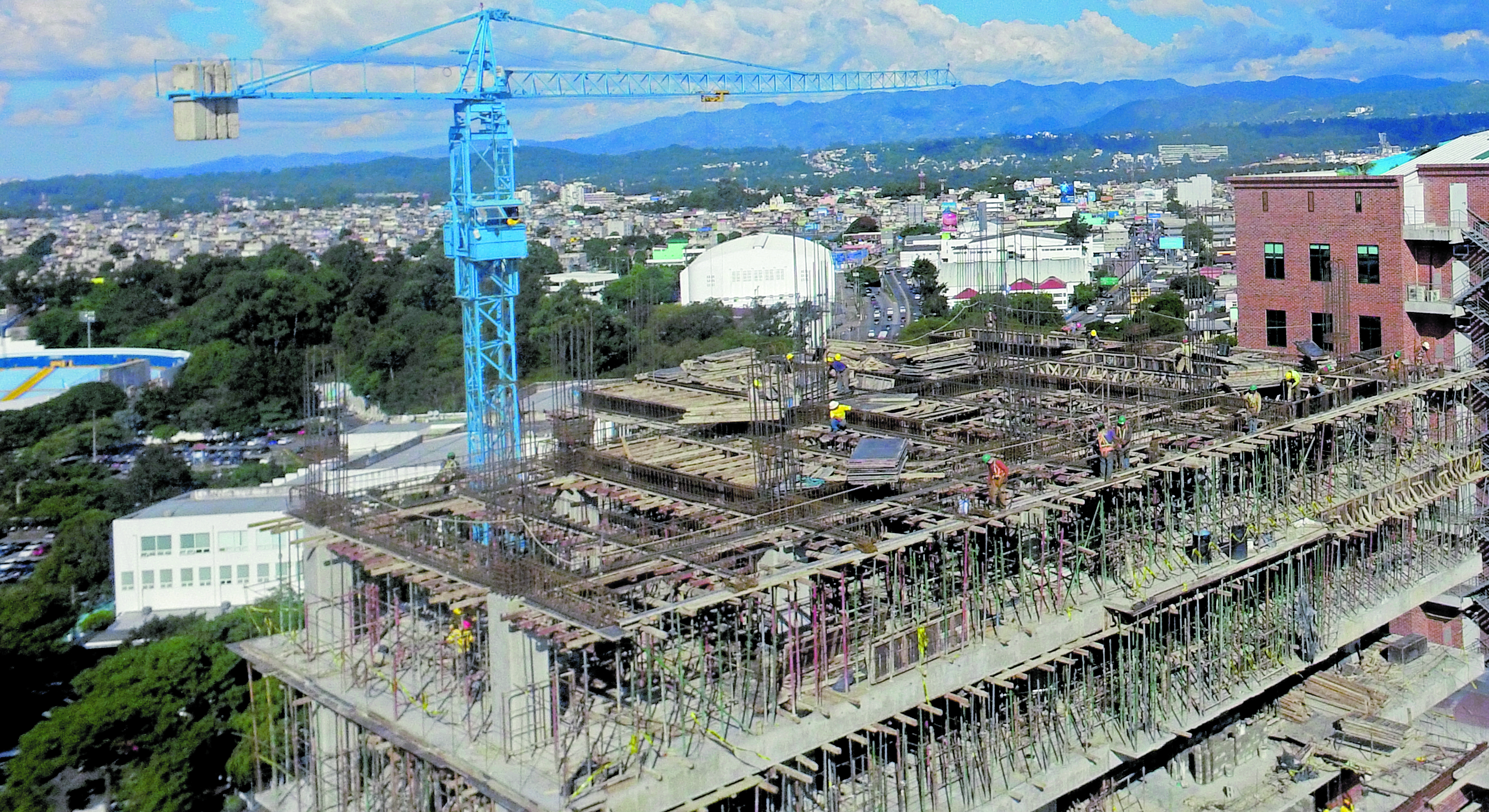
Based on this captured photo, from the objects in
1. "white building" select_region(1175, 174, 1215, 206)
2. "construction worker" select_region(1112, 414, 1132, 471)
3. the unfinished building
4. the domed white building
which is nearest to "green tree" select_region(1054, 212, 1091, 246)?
the domed white building

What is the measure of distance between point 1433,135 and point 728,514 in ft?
606

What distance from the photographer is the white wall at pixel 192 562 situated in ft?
129

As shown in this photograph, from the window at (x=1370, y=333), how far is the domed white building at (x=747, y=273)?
5882 centimetres

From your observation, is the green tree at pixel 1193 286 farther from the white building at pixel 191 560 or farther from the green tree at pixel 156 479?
the green tree at pixel 156 479

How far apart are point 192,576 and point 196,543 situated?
0.90 m

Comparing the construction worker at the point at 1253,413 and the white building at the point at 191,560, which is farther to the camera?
the white building at the point at 191,560

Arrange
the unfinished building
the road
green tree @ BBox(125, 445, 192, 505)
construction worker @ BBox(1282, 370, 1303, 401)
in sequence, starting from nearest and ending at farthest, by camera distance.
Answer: the unfinished building, construction worker @ BBox(1282, 370, 1303, 401), green tree @ BBox(125, 445, 192, 505), the road

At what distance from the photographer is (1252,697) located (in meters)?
20.7

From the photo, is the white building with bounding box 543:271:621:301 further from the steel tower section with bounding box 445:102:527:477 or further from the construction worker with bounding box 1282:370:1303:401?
the construction worker with bounding box 1282:370:1303:401

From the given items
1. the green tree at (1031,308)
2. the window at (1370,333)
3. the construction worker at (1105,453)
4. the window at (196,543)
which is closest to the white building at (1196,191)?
the green tree at (1031,308)

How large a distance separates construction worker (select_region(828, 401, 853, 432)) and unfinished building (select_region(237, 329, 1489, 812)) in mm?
167

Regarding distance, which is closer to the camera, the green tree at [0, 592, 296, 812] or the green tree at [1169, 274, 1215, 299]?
the green tree at [0, 592, 296, 812]

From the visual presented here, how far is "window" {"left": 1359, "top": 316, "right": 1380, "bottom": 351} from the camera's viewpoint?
2728 centimetres

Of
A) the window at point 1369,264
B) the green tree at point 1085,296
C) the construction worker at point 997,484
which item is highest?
the green tree at point 1085,296
